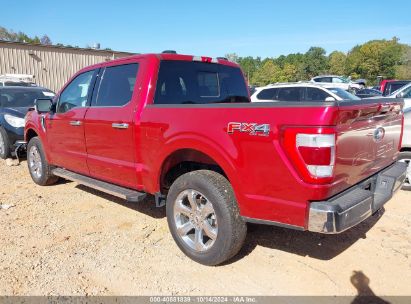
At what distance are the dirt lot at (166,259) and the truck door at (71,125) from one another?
2.47ft

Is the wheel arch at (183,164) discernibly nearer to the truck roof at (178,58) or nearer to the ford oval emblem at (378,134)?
the truck roof at (178,58)

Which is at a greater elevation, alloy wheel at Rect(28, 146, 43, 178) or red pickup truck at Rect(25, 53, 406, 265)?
red pickup truck at Rect(25, 53, 406, 265)

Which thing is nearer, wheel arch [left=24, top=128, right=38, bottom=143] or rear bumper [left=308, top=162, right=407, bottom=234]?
rear bumper [left=308, top=162, right=407, bottom=234]

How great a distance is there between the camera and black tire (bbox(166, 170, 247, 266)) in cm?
313

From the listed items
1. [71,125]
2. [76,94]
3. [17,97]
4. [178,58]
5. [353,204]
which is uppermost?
[178,58]

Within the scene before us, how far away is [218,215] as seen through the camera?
10.4ft

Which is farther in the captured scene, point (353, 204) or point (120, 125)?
point (120, 125)

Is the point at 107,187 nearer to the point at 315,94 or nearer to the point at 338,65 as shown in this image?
the point at 315,94

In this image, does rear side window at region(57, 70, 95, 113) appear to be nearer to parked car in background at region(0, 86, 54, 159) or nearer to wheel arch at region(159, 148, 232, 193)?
wheel arch at region(159, 148, 232, 193)

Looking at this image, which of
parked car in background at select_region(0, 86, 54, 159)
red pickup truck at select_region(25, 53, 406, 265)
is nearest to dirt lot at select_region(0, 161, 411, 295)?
red pickup truck at select_region(25, 53, 406, 265)

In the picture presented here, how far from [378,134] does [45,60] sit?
909 inches

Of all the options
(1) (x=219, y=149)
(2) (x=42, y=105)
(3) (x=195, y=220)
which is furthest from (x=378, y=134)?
(2) (x=42, y=105)

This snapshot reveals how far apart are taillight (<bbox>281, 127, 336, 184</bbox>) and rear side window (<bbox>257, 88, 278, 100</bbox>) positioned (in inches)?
350

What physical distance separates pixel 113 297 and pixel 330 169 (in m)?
2.02
